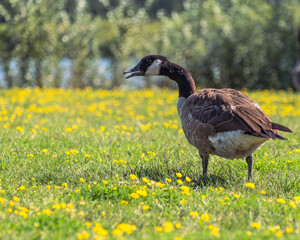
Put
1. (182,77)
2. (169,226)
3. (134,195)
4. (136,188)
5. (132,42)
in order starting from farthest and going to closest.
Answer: (132,42), (182,77), (136,188), (134,195), (169,226)

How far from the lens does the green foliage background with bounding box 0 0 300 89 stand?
19.8 m

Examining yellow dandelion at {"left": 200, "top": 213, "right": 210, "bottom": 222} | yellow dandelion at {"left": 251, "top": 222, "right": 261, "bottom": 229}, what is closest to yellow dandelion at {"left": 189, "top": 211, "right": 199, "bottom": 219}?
yellow dandelion at {"left": 200, "top": 213, "right": 210, "bottom": 222}

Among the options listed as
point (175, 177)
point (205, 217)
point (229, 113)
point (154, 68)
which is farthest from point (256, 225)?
point (154, 68)

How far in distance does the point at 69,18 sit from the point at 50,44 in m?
2.06

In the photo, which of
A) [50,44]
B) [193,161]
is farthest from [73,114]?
[50,44]

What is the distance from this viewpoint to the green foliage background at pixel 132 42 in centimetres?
1978

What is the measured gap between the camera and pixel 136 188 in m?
4.27

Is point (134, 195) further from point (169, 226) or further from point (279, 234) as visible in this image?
point (279, 234)

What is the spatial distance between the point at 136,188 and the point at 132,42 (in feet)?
60.8

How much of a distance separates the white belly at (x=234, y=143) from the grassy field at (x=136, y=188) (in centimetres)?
40

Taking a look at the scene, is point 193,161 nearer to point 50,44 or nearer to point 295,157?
point 295,157

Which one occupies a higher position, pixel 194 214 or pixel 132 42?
pixel 132 42

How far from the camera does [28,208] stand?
3.74 m

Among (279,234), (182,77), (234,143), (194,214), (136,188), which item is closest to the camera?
(279,234)
